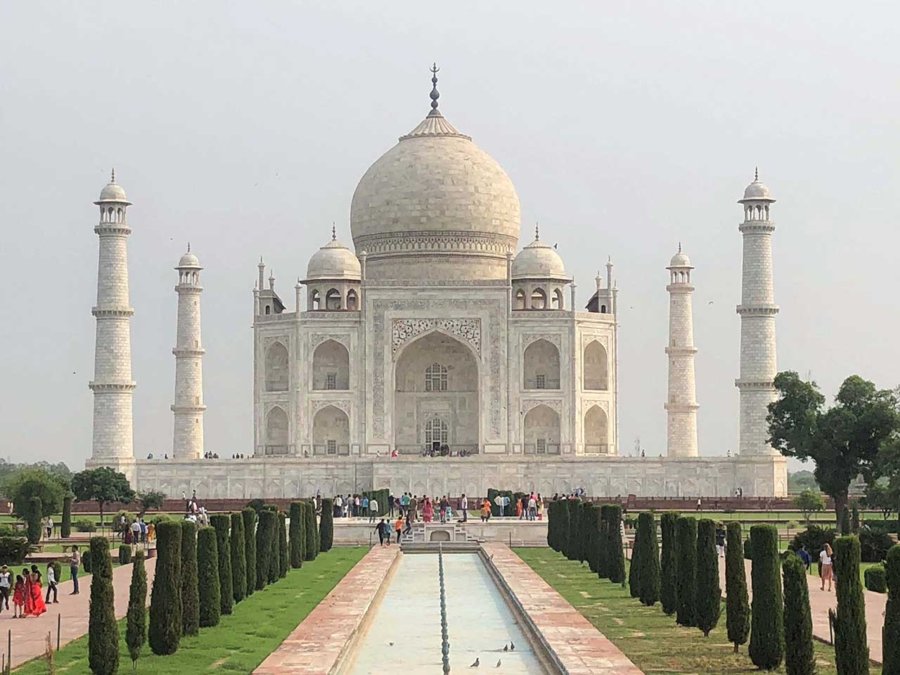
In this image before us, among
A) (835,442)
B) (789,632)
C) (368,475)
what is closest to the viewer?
(789,632)

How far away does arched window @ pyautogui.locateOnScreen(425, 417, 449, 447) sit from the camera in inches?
1519

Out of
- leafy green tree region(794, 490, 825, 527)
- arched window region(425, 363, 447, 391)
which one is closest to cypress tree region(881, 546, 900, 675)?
leafy green tree region(794, 490, 825, 527)

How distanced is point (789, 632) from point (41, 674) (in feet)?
16.5

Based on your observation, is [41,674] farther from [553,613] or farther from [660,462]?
[660,462]

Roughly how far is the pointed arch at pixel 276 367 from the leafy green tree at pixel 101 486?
7361mm

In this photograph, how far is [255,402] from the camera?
128 feet

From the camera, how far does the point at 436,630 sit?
1488cm

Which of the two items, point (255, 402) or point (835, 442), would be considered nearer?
point (835, 442)

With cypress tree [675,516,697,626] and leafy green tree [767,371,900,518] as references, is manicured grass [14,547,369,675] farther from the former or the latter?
leafy green tree [767,371,900,518]

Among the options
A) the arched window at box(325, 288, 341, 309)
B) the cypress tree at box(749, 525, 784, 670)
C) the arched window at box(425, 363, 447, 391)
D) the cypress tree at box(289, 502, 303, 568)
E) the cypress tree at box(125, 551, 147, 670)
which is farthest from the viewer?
the arched window at box(325, 288, 341, 309)

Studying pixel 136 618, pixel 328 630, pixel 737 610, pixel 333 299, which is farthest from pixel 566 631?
pixel 333 299

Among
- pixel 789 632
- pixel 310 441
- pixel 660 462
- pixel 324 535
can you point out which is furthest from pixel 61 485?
pixel 789 632

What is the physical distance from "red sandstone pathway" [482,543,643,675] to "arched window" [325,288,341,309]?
20.7 meters

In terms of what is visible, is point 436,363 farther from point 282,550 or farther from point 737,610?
point 737,610
